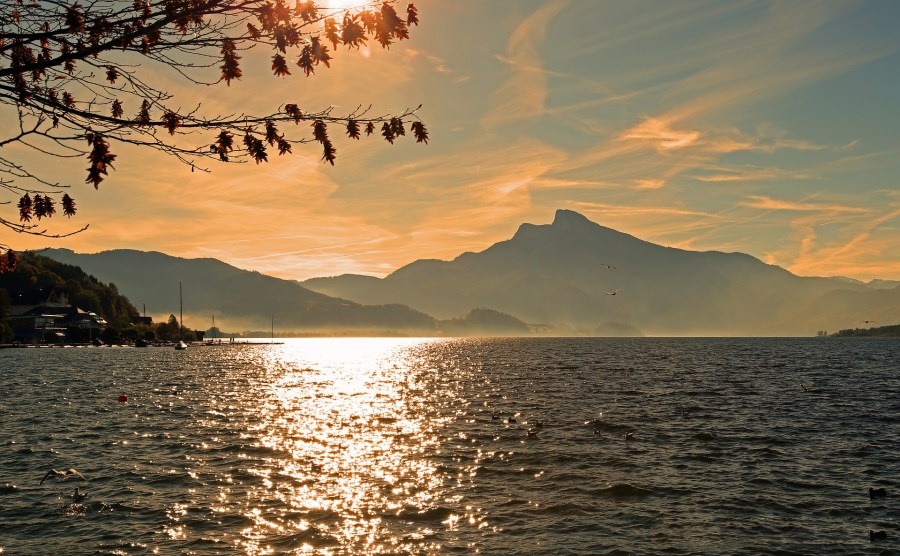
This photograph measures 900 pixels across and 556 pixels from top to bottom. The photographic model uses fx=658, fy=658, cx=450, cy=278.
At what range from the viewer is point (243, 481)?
29.3m

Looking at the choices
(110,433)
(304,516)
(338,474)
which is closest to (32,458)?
(110,433)

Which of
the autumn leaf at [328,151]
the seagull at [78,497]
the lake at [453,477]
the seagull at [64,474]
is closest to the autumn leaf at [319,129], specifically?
the autumn leaf at [328,151]

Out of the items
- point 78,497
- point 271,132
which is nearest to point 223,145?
point 271,132

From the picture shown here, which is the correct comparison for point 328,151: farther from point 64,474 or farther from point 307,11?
point 64,474

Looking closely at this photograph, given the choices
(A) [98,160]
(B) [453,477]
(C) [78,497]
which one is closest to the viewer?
(A) [98,160]

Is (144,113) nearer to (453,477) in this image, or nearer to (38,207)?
(38,207)

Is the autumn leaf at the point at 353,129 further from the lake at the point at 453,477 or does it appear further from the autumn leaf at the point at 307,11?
the lake at the point at 453,477

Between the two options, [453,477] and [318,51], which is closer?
[318,51]

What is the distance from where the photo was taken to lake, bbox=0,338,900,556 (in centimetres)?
2183

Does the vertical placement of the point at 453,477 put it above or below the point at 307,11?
below

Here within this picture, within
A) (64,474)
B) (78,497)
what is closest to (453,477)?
(78,497)

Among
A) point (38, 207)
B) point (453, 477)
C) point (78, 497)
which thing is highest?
point (38, 207)

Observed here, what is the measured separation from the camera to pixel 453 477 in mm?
30000

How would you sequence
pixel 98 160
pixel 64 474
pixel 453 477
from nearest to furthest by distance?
pixel 98 160 < pixel 64 474 < pixel 453 477
